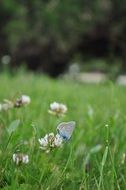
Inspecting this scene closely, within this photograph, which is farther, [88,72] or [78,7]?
[88,72]

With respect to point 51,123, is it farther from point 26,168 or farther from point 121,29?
point 121,29

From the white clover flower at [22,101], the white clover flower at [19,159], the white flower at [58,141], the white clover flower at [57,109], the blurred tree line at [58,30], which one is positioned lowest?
the white clover flower at [19,159]

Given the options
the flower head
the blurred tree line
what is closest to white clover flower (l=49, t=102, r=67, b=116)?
the flower head

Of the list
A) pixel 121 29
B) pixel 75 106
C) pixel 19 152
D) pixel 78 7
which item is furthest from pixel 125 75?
pixel 19 152

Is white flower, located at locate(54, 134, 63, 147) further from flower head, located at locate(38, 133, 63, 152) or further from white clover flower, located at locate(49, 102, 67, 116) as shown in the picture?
white clover flower, located at locate(49, 102, 67, 116)

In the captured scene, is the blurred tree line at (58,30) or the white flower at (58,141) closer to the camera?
Result: the white flower at (58,141)

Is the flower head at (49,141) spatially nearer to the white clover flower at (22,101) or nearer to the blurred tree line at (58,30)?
the white clover flower at (22,101)

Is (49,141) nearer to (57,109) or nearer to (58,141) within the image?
(58,141)

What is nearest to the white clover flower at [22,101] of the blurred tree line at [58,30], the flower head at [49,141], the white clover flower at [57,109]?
the white clover flower at [57,109]
